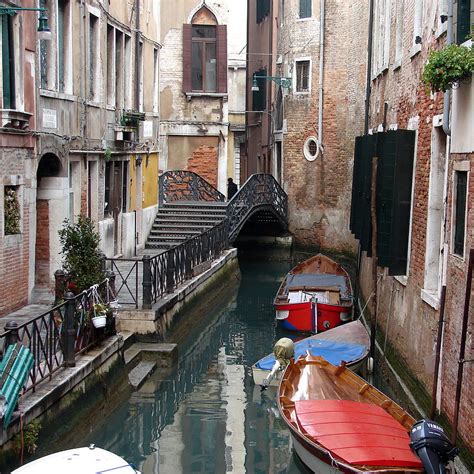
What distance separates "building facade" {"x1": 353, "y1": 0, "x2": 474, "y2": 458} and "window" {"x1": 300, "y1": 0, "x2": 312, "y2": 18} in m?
12.0

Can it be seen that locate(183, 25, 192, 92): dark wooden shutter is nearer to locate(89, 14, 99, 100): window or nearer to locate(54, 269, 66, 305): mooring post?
locate(89, 14, 99, 100): window

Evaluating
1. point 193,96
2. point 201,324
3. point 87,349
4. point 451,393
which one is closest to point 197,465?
point 87,349

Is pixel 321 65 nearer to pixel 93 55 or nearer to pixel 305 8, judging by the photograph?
pixel 305 8

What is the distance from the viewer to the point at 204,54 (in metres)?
25.8

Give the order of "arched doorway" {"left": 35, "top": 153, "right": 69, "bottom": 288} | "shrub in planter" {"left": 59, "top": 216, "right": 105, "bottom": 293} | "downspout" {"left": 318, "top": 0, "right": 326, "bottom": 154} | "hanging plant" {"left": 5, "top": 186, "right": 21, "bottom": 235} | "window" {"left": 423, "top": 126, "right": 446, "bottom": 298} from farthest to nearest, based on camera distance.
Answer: "downspout" {"left": 318, "top": 0, "right": 326, "bottom": 154}, "arched doorway" {"left": 35, "top": 153, "right": 69, "bottom": 288}, "hanging plant" {"left": 5, "top": 186, "right": 21, "bottom": 235}, "shrub in planter" {"left": 59, "top": 216, "right": 105, "bottom": 293}, "window" {"left": 423, "top": 126, "right": 446, "bottom": 298}

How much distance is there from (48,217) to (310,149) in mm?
13897

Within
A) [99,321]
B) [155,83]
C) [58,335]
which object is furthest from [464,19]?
[155,83]

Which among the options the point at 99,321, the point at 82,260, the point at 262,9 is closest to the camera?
the point at 99,321

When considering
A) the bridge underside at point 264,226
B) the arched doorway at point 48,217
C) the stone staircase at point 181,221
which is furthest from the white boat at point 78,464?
the bridge underside at point 264,226

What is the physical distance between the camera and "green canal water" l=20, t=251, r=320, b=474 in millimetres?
9617

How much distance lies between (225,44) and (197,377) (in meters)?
14.3

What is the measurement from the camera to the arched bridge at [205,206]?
22.0 metres

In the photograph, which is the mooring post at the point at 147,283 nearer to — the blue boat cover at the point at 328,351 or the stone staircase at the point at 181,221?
the blue boat cover at the point at 328,351

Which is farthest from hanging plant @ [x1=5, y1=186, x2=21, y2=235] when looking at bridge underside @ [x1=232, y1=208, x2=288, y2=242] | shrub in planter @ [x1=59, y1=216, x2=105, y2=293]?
bridge underside @ [x1=232, y1=208, x2=288, y2=242]
